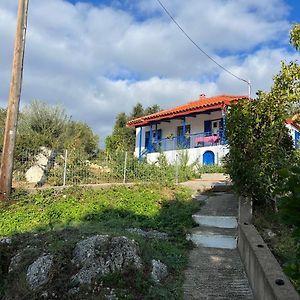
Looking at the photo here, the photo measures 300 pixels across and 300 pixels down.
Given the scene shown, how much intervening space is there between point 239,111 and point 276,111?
2.36 ft

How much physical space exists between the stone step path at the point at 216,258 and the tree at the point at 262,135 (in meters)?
0.96

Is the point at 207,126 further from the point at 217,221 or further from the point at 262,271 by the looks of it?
the point at 262,271

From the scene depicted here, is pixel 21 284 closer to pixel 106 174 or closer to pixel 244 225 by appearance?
pixel 244 225

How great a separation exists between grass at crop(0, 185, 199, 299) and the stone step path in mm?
218

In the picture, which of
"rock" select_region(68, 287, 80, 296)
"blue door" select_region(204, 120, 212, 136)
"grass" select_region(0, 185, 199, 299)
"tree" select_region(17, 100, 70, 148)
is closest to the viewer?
"rock" select_region(68, 287, 80, 296)

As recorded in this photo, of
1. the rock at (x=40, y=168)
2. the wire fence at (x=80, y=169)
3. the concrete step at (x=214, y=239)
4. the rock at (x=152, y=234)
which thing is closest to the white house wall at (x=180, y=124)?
the wire fence at (x=80, y=169)

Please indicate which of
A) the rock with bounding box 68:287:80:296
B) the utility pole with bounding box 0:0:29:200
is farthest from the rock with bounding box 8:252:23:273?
the utility pole with bounding box 0:0:29:200

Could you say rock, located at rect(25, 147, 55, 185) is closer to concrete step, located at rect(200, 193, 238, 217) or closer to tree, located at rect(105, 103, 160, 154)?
concrete step, located at rect(200, 193, 238, 217)

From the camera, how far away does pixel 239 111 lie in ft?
24.4

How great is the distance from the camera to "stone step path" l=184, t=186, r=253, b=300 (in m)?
4.92

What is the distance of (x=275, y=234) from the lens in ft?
21.5

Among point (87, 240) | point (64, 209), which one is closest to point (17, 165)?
point (64, 209)

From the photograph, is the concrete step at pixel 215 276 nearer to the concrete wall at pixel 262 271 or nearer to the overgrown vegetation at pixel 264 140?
the concrete wall at pixel 262 271

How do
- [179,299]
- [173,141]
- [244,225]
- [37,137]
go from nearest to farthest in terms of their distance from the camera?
1. [179,299]
2. [244,225]
3. [37,137]
4. [173,141]
